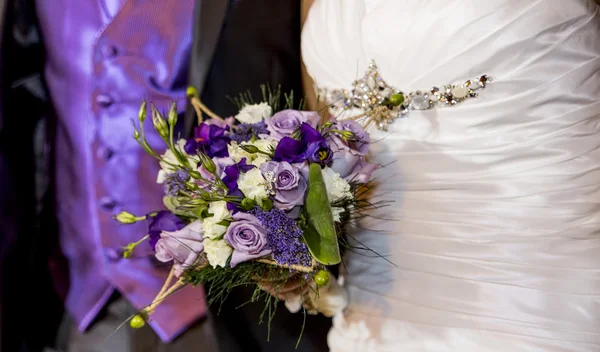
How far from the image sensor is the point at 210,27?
1.02 m

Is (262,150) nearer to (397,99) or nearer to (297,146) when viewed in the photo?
(297,146)

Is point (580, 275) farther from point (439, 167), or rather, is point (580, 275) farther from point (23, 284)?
point (23, 284)

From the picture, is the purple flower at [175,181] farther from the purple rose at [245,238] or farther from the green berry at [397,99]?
the green berry at [397,99]

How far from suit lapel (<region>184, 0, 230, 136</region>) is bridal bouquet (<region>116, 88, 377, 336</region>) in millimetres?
310

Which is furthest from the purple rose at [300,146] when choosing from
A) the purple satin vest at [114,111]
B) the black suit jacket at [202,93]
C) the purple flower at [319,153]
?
the purple satin vest at [114,111]

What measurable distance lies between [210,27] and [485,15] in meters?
0.58

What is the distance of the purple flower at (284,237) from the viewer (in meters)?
0.61

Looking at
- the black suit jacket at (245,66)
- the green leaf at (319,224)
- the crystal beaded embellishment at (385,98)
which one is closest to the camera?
the green leaf at (319,224)

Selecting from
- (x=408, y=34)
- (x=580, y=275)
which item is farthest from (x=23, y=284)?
(x=580, y=275)

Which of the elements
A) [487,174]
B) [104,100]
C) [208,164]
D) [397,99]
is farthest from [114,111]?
[487,174]

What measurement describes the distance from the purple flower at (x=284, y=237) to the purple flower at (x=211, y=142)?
14 cm

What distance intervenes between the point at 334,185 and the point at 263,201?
95 millimetres

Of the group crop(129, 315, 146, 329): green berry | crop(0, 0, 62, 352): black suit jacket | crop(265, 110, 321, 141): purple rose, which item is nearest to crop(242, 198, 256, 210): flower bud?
crop(265, 110, 321, 141): purple rose

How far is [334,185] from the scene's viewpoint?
0.63 metres
